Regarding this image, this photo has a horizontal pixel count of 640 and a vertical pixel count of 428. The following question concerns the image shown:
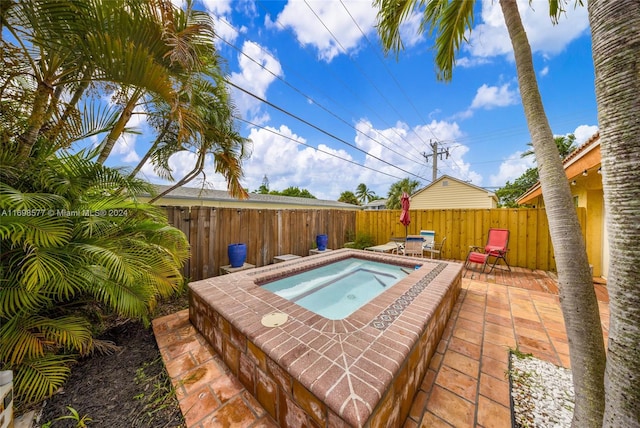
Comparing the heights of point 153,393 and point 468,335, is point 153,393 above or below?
below

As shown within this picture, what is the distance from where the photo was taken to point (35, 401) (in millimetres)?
1793

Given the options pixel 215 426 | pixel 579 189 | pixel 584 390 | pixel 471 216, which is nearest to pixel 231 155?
pixel 215 426

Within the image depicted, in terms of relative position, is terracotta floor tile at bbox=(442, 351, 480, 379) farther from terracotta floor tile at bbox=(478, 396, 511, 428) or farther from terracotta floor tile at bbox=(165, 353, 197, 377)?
terracotta floor tile at bbox=(165, 353, 197, 377)

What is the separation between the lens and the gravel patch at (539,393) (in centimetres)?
160

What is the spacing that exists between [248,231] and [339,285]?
2.87 metres

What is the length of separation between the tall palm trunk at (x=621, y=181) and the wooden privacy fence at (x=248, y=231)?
5.48 metres

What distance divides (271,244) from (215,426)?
4970 mm

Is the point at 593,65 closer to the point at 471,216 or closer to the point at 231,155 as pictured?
the point at 231,155

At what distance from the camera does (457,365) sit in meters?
2.20

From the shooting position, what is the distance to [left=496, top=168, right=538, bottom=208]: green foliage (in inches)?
947

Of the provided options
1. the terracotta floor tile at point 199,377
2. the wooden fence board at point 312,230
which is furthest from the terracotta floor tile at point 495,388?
the wooden fence board at point 312,230

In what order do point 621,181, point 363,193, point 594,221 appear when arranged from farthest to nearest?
point 363,193
point 594,221
point 621,181

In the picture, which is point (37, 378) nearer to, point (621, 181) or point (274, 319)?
point (274, 319)

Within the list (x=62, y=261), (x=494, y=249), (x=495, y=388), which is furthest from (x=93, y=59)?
(x=494, y=249)
